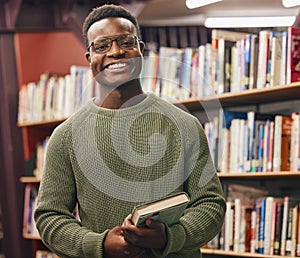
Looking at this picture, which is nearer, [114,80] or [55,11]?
[114,80]

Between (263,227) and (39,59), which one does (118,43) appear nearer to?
(263,227)

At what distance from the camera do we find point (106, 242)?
1.47 metres

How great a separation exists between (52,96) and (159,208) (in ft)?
7.93

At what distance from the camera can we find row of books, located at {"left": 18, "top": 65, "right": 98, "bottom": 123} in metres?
3.55

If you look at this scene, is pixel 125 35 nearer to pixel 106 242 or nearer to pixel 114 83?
pixel 114 83

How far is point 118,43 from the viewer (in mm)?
1558

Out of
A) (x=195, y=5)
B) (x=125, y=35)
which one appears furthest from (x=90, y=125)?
(x=195, y=5)

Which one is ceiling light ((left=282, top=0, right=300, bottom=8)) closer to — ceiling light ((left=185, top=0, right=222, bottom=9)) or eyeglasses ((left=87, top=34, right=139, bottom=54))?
ceiling light ((left=185, top=0, right=222, bottom=9))

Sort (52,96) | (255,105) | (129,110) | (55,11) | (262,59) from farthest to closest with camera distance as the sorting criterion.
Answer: (55,11), (52,96), (255,105), (262,59), (129,110)

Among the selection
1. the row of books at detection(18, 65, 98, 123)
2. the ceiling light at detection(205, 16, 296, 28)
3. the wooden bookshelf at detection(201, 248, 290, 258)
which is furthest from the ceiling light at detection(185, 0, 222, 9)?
the wooden bookshelf at detection(201, 248, 290, 258)

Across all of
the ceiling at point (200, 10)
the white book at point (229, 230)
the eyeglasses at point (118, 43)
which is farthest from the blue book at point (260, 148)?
the eyeglasses at point (118, 43)

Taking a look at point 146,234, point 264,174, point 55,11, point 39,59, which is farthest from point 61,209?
point 55,11

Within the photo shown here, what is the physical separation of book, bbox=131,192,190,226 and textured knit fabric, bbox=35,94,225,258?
0.10 m

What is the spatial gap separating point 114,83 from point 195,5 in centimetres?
286
